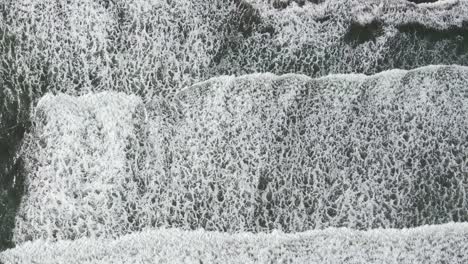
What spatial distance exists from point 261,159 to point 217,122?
5 cm

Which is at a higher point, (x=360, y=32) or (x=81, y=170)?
(x=360, y=32)

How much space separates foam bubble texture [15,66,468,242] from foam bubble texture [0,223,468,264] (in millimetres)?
12

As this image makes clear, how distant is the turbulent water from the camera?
1.83 feet

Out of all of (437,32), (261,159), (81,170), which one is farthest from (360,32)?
(81,170)

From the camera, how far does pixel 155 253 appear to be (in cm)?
54

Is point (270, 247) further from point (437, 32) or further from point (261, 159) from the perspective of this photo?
point (437, 32)

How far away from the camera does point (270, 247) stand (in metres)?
0.54

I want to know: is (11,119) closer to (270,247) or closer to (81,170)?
(81,170)

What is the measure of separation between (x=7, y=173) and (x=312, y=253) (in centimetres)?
31

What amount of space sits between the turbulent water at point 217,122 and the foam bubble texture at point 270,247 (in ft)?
0.04

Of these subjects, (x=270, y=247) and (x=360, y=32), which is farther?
(x=360, y=32)

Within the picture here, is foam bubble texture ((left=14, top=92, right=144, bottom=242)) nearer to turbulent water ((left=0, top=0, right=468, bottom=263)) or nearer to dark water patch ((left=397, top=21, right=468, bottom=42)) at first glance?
turbulent water ((left=0, top=0, right=468, bottom=263))

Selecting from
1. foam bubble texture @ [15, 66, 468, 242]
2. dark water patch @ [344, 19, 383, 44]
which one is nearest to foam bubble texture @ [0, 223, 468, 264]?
foam bubble texture @ [15, 66, 468, 242]

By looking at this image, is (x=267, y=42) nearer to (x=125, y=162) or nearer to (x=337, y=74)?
(x=337, y=74)
